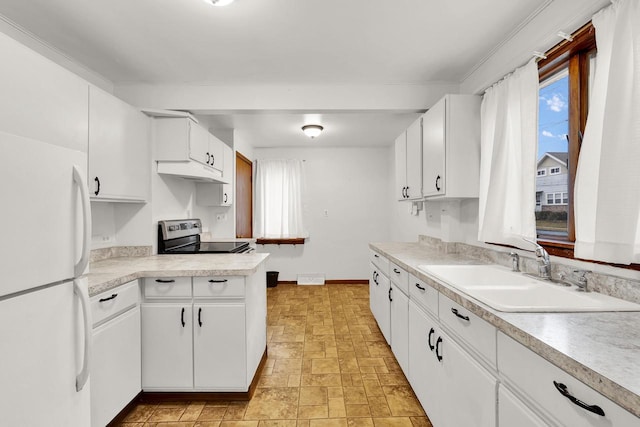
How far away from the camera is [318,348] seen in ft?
9.35

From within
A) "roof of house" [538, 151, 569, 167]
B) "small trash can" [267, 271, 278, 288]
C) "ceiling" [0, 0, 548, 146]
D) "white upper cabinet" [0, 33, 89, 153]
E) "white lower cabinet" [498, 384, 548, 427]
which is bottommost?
"small trash can" [267, 271, 278, 288]

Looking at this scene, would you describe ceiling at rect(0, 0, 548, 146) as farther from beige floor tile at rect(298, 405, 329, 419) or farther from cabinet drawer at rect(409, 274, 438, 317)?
beige floor tile at rect(298, 405, 329, 419)

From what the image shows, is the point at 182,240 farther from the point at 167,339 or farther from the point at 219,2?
the point at 219,2

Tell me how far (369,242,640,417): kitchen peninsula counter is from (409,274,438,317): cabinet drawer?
37cm

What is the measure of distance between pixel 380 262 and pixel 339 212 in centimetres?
242

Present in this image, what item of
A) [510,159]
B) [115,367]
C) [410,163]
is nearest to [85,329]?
[115,367]

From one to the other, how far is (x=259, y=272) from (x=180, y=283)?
645 mm

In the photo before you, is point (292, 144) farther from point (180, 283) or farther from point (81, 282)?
point (81, 282)

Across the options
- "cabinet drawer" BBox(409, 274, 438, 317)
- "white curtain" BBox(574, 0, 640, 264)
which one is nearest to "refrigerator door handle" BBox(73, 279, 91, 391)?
"cabinet drawer" BBox(409, 274, 438, 317)

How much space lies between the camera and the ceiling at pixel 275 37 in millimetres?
1703

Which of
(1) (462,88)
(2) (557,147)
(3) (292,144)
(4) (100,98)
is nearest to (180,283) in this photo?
(4) (100,98)

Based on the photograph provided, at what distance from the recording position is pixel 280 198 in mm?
5230

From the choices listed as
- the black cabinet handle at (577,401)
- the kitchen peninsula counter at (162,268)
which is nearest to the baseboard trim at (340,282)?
the kitchen peninsula counter at (162,268)

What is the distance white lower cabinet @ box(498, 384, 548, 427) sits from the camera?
899 millimetres
